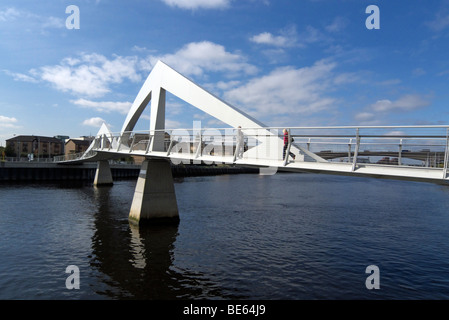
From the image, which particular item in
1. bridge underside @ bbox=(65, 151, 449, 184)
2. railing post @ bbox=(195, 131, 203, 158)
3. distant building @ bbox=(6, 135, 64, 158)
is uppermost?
distant building @ bbox=(6, 135, 64, 158)

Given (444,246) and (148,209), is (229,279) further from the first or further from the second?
(444,246)

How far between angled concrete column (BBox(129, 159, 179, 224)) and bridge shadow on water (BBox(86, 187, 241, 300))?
90 cm

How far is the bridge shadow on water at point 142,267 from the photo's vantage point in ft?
39.5

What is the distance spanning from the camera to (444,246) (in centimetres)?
1861

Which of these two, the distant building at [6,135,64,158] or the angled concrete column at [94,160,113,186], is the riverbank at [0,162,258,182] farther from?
the distant building at [6,135,64,158]

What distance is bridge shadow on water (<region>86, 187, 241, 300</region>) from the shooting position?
12.1m

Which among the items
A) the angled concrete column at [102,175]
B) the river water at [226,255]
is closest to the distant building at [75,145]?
the angled concrete column at [102,175]

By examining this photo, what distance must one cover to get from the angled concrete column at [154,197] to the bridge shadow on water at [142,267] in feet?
2.95

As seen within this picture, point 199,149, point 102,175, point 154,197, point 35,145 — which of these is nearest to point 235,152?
point 199,149

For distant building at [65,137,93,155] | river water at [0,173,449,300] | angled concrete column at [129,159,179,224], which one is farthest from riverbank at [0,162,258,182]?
distant building at [65,137,93,155]

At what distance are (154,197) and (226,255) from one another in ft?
32.1

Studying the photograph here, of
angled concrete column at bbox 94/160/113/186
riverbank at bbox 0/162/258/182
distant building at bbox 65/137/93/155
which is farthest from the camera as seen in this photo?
distant building at bbox 65/137/93/155
